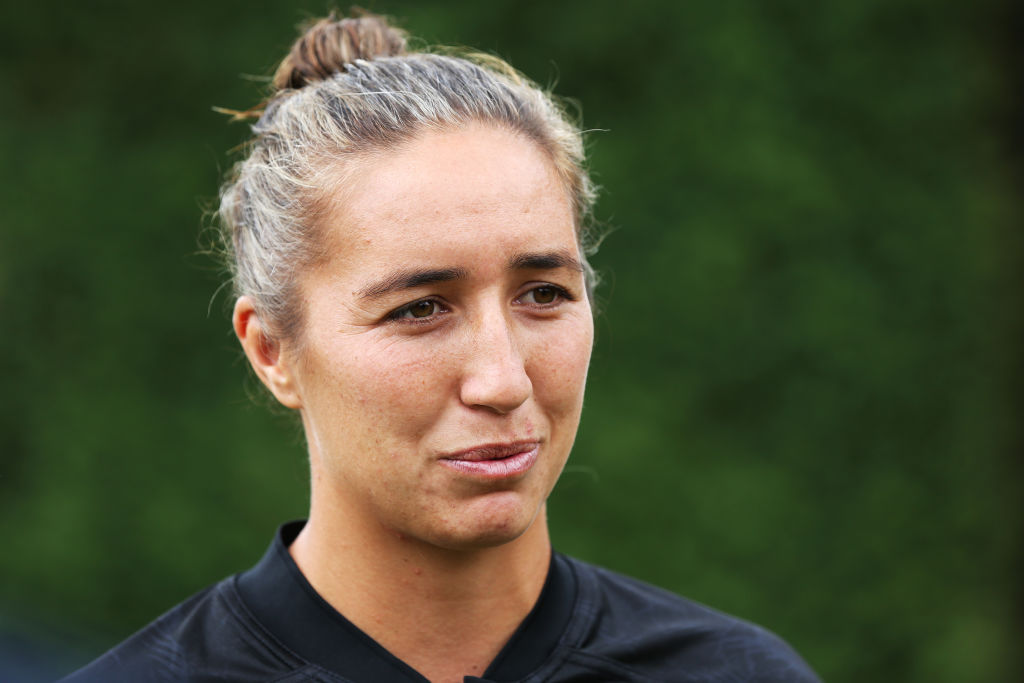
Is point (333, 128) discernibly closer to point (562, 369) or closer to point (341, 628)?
point (562, 369)

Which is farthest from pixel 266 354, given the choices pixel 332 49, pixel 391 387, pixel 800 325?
pixel 800 325

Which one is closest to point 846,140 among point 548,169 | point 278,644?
point 548,169

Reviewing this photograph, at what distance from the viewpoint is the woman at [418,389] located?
6.41ft

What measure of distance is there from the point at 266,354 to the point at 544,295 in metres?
0.56

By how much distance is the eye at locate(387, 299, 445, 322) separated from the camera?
197 cm

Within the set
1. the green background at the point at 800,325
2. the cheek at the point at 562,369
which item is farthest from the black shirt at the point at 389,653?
the green background at the point at 800,325

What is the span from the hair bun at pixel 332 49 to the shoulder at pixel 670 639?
114 centimetres

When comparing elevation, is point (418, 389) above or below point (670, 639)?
above

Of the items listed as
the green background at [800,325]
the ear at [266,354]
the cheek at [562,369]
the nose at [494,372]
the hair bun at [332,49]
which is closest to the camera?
the nose at [494,372]

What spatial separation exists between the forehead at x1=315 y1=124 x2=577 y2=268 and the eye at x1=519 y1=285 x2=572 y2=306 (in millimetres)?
79

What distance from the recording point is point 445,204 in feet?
6.44

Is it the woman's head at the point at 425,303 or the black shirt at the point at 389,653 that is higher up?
the woman's head at the point at 425,303

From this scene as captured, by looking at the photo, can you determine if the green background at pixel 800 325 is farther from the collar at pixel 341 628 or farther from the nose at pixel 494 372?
the nose at pixel 494 372

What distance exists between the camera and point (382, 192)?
200cm
